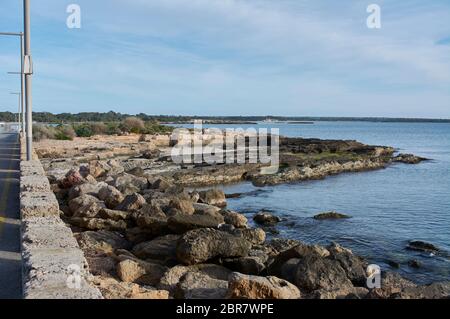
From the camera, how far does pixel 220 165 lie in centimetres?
3722

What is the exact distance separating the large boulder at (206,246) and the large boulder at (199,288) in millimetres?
1250

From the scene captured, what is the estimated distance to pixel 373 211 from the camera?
77.3ft

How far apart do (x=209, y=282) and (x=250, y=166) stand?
29.9 m

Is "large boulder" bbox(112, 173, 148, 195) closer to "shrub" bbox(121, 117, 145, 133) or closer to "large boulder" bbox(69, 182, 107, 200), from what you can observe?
"large boulder" bbox(69, 182, 107, 200)

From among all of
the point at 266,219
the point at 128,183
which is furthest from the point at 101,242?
the point at 266,219

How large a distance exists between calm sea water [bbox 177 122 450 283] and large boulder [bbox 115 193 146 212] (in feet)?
18.9

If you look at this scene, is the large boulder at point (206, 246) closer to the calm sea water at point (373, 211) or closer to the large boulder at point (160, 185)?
the calm sea water at point (373, 211)

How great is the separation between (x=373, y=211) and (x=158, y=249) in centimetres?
1494

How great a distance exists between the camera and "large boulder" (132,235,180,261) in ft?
36.5

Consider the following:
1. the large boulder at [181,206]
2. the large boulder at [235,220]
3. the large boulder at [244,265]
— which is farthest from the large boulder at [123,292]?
the large boulder at [235,220]

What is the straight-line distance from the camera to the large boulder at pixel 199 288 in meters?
8.00

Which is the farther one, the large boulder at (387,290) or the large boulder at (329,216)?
the large boulder at (329,216)
